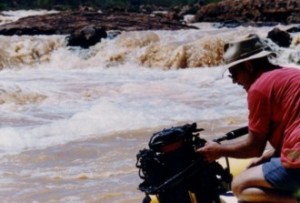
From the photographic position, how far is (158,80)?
16.4 meters

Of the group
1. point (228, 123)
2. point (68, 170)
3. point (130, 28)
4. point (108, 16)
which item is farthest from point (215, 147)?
point (108, 16)

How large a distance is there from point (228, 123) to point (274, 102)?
6.73 metres

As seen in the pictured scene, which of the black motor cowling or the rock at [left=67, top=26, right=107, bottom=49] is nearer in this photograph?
the black motor cowling

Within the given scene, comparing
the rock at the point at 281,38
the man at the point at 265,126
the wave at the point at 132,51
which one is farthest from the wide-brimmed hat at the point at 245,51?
the rock at the point at 281,38

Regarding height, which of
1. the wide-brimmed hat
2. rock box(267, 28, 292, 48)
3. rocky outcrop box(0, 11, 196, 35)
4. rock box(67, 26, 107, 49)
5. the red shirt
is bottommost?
rocky outcrop box(0, 11, 196, 35)

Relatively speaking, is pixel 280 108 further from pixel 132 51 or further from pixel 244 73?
pixel 132 51

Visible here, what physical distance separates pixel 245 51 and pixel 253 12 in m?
28.9

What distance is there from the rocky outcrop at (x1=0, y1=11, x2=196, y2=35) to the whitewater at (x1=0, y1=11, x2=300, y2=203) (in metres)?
2.27

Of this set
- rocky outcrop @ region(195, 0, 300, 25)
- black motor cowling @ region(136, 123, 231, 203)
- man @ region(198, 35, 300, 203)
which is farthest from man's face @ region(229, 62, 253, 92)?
rocky outcrop @ region(195, 0, 300, 25)

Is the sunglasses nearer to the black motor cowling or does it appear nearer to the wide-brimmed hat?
the wide-brimmed hat

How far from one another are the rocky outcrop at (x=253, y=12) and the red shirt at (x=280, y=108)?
84.8 ft

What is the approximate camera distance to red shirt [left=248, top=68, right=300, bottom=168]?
2.92 meters

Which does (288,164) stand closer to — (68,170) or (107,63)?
(68,170)

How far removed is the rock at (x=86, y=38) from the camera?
21516 mm
